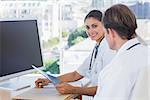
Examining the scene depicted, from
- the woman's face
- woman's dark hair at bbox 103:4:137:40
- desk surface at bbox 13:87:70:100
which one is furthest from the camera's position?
the woman's face

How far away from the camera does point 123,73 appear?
140cm

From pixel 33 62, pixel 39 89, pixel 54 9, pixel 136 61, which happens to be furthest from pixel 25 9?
pixel 136 61

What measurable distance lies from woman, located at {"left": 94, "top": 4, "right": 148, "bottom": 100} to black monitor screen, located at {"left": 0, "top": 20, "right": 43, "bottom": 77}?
29.7 inches

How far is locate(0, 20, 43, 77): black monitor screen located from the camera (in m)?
1.99

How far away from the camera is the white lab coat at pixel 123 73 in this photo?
140 centimetres

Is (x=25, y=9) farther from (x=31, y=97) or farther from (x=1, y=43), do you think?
(x=31, y=97)

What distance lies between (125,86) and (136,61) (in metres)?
0.13

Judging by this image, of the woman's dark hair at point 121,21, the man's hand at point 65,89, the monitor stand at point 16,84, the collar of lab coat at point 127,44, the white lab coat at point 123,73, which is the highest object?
the woman's dark hair at point 121,21

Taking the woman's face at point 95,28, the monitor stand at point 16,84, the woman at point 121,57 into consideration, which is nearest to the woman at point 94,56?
the woman's face at point 95,28

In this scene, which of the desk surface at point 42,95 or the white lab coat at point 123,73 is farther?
the desk surface at point 42,95

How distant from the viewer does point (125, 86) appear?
140cm

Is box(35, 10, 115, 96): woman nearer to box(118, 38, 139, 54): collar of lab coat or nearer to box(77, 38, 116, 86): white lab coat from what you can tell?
box(77, 38, 116, 86): white lab coat

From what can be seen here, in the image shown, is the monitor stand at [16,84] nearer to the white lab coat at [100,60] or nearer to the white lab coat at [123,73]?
the white lab coat at [100,60]

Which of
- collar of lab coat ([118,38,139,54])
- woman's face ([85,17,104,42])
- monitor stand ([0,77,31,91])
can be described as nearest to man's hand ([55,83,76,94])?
monitor stand ([0,77,31,91])
